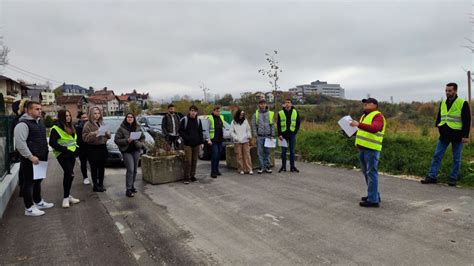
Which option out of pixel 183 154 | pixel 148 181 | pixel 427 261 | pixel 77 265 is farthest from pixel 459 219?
pixel 148 181

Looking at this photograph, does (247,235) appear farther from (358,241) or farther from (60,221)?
(60,221)

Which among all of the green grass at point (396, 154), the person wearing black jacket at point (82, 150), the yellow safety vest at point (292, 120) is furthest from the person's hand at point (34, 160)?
the green grass at point (396, 154)

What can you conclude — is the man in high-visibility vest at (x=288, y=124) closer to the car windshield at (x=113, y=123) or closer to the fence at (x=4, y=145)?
the car windshield at (x=113, y=123)

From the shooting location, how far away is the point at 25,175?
5.14 m

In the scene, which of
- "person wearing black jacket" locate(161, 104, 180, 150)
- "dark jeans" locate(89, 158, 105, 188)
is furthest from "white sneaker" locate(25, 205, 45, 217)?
"person wearing black jacket" locate(161, 104, 180, 150)

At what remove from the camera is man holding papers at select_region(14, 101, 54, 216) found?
16.4 ft

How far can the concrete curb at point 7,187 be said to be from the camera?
5.27 m

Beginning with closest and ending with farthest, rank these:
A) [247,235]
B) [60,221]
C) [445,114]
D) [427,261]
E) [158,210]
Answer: [427,261] < [247,235] < [60,221] < [158,210] < [445,114]

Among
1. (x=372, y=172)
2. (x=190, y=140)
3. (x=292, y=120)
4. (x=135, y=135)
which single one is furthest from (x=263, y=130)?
(x=372, y=172)

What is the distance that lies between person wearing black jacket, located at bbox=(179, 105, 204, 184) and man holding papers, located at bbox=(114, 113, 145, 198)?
120 cm

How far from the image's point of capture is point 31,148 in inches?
203

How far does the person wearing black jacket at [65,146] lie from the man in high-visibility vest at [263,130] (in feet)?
14.6

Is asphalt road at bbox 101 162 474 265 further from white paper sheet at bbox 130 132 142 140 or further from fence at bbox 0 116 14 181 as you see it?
fence at bbox 0 116 14 181

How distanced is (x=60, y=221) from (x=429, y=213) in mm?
5763
